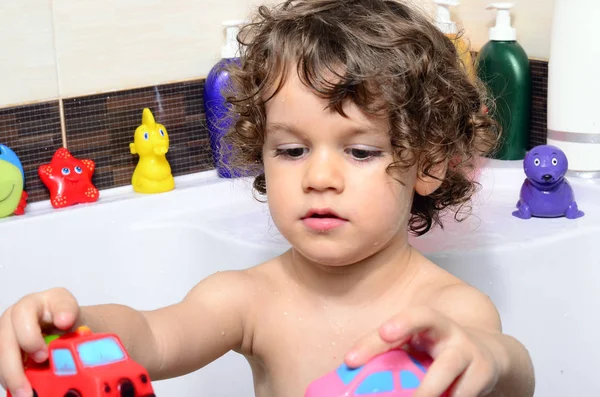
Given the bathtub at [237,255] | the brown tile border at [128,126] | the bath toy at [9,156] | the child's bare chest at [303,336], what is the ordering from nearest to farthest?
the child's bare chest at [303,336] < the bathtub at [237,255] < the bath toy at [9,156] < the brown tile border at [128,126]

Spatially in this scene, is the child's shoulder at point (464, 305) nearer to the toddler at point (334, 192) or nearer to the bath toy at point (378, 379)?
the toddler at point (334, 192)

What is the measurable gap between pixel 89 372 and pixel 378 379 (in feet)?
0.71

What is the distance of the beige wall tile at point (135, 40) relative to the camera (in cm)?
157

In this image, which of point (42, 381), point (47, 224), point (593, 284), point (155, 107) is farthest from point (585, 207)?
point (42, 381)

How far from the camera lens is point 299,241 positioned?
988 mm

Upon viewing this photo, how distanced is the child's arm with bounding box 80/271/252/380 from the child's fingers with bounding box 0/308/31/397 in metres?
0.09

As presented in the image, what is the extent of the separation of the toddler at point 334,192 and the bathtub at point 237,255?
0.86ft

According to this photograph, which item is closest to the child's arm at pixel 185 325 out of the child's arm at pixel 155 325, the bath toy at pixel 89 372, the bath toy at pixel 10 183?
the child's arm at pixel 155 325

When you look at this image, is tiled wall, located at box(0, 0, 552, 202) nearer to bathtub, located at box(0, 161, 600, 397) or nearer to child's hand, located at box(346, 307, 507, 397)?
bathtub, located at box(0, 161, 600, 397)

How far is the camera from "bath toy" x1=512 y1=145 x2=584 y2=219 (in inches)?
55.8

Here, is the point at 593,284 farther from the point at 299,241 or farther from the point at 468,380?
the point at 468,380

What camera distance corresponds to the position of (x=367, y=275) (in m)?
1.08

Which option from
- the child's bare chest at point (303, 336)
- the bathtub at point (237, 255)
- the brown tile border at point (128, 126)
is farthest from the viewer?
the brown tile border at point (128, 126)

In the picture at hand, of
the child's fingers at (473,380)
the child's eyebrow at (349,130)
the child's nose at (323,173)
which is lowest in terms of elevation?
the child's fingers at (473,380)
